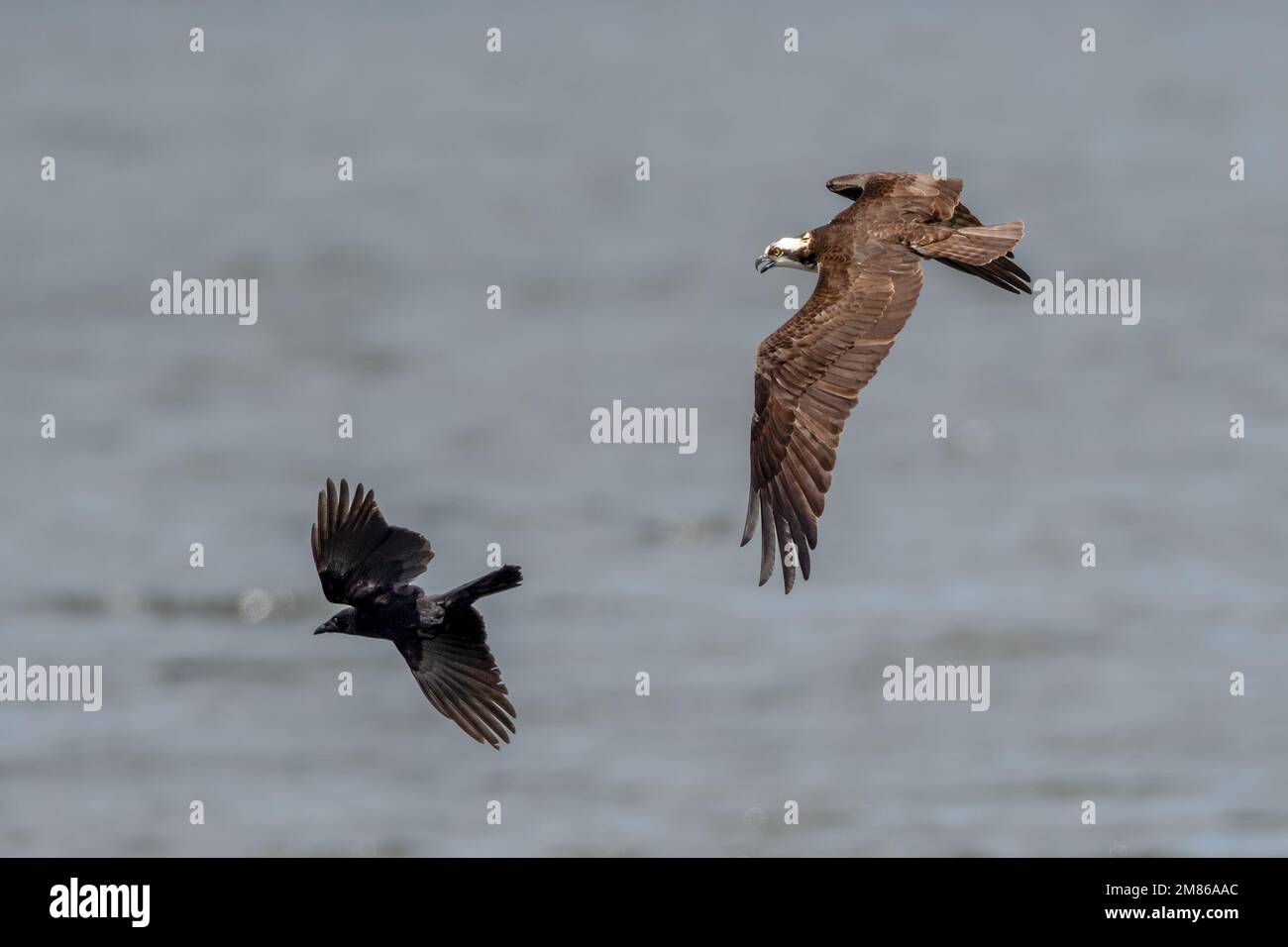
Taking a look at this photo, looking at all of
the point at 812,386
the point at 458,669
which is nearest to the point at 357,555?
the point at 458,669

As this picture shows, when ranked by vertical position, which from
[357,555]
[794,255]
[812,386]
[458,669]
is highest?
[794,255]

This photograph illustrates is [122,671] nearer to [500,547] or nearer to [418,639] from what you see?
[500,547]

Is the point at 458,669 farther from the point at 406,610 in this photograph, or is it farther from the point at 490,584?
the point at 490,584

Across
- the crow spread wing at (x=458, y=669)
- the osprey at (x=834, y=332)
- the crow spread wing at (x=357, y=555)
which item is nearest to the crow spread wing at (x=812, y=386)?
the osprey at (x=834, y=332)

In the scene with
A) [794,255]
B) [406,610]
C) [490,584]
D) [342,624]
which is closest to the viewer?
[490,584]

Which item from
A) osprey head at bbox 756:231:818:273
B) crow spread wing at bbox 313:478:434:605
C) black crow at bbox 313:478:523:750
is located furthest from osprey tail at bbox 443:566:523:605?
osprey head at bbox 756:231:818:273

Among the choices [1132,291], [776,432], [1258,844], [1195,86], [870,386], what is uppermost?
[1195,86]

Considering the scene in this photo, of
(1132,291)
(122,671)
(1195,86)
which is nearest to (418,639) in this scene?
(122,671)
